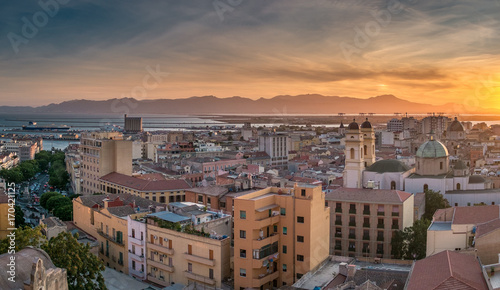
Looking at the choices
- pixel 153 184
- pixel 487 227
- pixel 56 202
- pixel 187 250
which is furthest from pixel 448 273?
pixel 56 202

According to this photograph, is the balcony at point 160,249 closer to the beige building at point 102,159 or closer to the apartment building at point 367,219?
the apartment building at point 367,219

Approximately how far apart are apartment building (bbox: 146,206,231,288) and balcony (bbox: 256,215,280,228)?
2415 mm

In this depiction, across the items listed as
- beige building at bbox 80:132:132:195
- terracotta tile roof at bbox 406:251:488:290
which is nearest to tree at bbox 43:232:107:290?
terracotta tile roof at bbox 406:251:488:290

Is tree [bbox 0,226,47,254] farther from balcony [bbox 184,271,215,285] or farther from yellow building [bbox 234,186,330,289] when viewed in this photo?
yellow building [bbox 234,186,330,289]

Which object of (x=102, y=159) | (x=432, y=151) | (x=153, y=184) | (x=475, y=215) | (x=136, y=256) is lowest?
(x=136, y=256)

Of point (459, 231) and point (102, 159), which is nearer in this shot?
point (459, 231)

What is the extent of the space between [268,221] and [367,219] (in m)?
13.7

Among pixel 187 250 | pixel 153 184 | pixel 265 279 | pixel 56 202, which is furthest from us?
pixel 153 184

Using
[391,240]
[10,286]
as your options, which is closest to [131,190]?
[391,240]

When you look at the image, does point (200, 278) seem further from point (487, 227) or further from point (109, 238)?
point (487, 227)

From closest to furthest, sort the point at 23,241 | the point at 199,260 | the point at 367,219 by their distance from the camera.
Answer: the point at 23,241
the point at 199,260
the point at 367,219

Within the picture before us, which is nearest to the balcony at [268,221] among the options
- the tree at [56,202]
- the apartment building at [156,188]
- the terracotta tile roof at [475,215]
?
the terracotta tile roof at [475,215]

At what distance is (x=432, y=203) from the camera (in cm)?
4316

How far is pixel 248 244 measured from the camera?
85.5 ft
